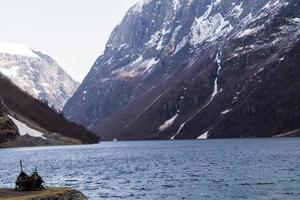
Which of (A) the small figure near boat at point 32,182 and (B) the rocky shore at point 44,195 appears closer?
(B) the rocky shore at point 44,195

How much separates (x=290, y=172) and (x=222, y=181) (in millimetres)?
15515

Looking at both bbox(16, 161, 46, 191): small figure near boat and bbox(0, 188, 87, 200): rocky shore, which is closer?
bbox(0, 188, 87, 200): rocky shore

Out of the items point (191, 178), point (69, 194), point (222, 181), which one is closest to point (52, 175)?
point (191, 178)

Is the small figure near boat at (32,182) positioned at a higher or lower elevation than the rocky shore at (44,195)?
higher

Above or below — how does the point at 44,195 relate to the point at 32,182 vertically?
below

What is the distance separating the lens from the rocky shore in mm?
44000

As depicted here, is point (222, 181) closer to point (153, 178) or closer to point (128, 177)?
point (153, 178)

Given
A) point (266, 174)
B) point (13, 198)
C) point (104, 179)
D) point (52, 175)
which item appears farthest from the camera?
point (52, 175)

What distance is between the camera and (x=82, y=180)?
98188 millimetres

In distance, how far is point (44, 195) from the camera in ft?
147

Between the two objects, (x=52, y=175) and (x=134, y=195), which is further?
(x=52, y=175)

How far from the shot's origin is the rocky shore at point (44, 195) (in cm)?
4400

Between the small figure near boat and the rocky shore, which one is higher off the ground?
the small figure near boat

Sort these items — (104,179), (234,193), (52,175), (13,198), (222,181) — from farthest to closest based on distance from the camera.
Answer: (52,175) → (104,179) → (222,181) → (234,193) → (13,198)
